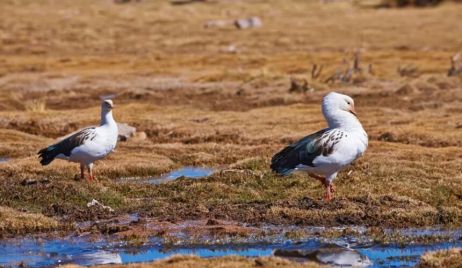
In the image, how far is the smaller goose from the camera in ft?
59.4

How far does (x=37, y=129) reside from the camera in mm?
29766

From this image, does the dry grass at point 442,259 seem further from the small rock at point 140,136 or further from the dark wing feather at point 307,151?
the small rock at point 140,136

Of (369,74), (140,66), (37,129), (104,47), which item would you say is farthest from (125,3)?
(37,129)

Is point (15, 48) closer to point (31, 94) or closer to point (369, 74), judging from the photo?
point (31, 94)

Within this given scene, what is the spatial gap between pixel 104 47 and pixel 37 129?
34.8 meters

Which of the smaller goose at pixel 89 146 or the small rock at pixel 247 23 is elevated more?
the smaller goose at pixel 89 146

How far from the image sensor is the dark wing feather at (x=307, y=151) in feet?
51.1

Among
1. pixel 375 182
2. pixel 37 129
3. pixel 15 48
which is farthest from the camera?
pixel 15 48

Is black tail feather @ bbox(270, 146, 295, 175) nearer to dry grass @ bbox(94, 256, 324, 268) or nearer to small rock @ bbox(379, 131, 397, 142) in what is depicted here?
dry grass @ bbox(94, 256, 324, 268)

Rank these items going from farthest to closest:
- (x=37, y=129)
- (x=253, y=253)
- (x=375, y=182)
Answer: (x=37, y=129), (x=375, y=182), (x=253, y=253)

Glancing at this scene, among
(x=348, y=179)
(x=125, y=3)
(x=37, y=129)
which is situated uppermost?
(x=348, y=179)

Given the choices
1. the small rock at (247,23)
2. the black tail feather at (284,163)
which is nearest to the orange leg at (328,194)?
the black tail feather at (284,163)

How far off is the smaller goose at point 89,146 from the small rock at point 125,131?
26.1 feet

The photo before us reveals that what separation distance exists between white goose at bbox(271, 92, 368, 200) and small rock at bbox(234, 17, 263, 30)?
61123 mm
